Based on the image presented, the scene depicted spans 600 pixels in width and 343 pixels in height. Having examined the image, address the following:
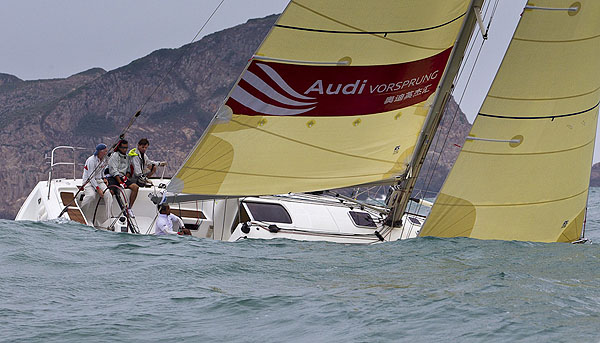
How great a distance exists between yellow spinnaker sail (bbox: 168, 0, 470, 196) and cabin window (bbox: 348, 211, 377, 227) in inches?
49.3

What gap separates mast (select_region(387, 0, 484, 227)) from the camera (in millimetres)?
9289

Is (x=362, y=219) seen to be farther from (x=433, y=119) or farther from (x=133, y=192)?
(x=133, y=192)

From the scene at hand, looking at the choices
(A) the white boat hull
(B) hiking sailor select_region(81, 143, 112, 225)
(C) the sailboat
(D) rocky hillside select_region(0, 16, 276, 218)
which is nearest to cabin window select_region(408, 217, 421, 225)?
(A) the white boat hull

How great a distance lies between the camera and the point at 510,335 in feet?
15.5

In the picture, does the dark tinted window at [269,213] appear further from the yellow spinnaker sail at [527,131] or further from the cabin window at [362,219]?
the yellow spinnaker sail at [527,131]

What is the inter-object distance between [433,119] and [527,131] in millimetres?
1255

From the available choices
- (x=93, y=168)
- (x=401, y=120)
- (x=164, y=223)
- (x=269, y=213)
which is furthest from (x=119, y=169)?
(x=401, y=120)

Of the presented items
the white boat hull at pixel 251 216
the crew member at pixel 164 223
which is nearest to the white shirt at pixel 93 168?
the white boat hull at pixel 251 216

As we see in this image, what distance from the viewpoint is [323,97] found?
334 inches

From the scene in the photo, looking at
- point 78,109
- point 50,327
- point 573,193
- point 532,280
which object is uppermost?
Result: point 78,109

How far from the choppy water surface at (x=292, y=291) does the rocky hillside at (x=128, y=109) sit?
171 feet

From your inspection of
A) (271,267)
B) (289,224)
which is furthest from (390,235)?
(271,267)

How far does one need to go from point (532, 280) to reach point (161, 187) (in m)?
6.15

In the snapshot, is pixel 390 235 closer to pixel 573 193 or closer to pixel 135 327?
pixel 573 193
